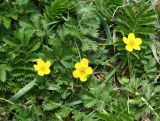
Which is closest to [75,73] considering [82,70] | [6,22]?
[82,70]

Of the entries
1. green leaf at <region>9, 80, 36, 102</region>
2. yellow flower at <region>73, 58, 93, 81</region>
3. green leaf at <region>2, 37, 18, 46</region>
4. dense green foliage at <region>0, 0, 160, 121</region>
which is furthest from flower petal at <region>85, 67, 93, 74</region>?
green leaf at <region>2, 37, 18, 46</region>

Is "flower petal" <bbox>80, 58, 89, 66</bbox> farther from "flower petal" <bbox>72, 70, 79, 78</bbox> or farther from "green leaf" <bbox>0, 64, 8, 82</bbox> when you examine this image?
"green leaf" <bbox>0, 64, 8, 82</bbox>

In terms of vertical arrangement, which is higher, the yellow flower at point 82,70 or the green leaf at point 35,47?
the green leaf at point 35,47

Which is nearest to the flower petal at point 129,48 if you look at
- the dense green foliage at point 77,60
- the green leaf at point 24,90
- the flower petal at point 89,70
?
the dense green foliage at point 77,60

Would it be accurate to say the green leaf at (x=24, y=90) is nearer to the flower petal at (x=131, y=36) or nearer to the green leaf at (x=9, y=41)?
the green leaf at (x=9, y=41)

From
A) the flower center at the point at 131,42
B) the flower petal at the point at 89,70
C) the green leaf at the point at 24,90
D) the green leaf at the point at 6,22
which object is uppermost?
the green leaf at the point at 6,22

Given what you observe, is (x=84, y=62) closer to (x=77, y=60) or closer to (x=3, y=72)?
(x=77, y=60)
